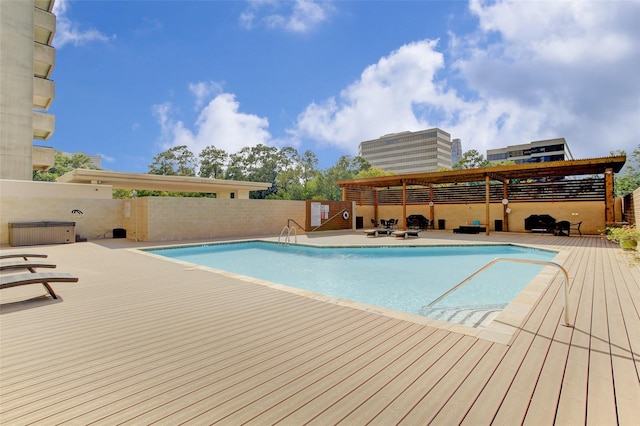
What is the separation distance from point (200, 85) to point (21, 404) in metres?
26.3

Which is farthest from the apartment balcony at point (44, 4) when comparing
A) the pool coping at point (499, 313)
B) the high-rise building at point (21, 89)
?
the pool coping at point (499, 313)

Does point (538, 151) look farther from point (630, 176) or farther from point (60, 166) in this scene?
point (60, 166)

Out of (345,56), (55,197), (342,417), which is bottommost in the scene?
(342,417)

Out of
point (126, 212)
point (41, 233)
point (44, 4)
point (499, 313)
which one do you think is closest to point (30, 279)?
point (499, 313)

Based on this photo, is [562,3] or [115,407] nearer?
[115,407]

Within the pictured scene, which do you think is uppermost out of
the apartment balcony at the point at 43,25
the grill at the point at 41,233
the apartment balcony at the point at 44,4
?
the apartment balcony at the point at 44,4

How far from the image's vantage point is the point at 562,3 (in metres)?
9.20

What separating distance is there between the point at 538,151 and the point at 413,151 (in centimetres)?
3008

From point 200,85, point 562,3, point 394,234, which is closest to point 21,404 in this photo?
Result: point 394,234

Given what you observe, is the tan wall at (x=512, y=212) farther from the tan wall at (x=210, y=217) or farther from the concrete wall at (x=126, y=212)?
the concrete wall at (x=126, y=212)

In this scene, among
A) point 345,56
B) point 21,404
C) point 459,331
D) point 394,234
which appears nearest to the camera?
point 21,404

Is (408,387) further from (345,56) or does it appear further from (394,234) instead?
(345,56)

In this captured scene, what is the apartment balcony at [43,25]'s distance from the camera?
733 inches

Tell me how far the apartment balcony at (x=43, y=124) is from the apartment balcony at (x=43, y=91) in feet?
3.39
